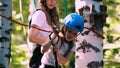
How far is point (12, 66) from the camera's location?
10227 millimetres

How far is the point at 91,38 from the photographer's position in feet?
14.4

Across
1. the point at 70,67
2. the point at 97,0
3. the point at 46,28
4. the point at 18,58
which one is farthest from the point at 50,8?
the point at 70,67

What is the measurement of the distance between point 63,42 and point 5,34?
1.65m

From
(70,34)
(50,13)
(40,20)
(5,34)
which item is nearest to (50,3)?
(50,13)

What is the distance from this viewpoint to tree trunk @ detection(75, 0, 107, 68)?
436 centimetres

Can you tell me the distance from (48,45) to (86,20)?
779mm

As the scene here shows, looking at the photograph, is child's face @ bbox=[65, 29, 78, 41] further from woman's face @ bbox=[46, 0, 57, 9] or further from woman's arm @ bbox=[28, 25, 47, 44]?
woman's face @ bbox=[46, 0, 57, 9]

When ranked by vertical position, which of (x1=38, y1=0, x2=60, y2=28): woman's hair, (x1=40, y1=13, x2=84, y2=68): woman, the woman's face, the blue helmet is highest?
the woman's face

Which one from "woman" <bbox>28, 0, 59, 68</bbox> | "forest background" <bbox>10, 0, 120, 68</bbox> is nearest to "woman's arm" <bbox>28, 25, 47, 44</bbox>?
"woman" <bbox>28, 0, 59, 68</bbox>

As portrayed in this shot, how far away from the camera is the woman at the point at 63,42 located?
382 cm

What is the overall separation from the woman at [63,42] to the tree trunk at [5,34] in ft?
4.91

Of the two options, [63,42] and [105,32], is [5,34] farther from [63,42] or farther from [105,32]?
[105,32]

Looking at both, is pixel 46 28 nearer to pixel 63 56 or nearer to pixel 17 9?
pixel 63 56

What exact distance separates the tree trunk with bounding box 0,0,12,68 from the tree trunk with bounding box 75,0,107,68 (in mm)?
1305
